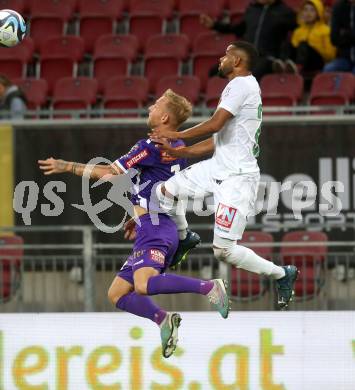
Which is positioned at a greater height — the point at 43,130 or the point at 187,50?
the point at 187,50

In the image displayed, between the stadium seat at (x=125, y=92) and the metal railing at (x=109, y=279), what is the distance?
259cm

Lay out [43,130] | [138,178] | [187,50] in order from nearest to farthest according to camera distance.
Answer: [138,178] < [43,130] < [187,50]

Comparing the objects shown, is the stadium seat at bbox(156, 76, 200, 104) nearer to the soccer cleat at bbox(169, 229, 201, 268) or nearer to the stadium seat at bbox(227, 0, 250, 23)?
the stadium seat at bbox(227, 0, 250, 23)

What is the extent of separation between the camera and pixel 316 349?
1299 centimetres

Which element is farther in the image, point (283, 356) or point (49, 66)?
point (49, 66)

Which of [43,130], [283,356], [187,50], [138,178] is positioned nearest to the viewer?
[138,178]

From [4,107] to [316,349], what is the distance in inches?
199

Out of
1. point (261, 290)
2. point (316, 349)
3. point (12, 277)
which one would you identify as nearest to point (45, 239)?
point (12, 277)

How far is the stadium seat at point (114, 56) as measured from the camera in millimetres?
17578

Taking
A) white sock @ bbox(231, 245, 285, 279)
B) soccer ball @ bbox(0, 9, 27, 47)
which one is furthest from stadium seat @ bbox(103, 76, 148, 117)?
white sock @ bbox(231, 245, 285, 279)

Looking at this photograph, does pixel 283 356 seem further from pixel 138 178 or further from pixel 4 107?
pixel 4 107

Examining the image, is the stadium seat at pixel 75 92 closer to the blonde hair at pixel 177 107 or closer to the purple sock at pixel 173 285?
the blonde hair at pixel 177 107

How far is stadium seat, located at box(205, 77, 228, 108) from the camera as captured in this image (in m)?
16.2

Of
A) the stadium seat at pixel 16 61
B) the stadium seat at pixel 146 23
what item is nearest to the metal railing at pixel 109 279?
the stadium seat at pixel 16 61
